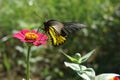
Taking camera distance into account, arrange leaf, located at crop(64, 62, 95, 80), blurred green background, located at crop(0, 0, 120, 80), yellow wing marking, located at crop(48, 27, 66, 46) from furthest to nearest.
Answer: blurred green background, located at crop(0, 0, 120, 80) < yellow wing marking, located at crop(48, 27, 66, 46) < leaf, located at crop(64, 62, 95, 80)

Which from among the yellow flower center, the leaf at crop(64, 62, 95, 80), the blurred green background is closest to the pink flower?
the yellow flower center

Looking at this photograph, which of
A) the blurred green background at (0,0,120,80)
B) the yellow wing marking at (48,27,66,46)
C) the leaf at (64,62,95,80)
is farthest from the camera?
the blurred green background at (0,0,120,80)

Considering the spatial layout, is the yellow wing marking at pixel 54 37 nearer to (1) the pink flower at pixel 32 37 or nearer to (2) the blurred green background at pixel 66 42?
(1) the pink flower at pixel 32 37

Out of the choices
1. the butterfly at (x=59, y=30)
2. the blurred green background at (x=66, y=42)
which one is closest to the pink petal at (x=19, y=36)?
the butterfly at (x=59, y=30)

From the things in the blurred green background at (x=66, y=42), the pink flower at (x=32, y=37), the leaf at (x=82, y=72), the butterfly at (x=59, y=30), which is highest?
the blurred green background at (x=66, y=42)

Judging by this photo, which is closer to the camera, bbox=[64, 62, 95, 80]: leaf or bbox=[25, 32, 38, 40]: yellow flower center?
bbox=[64, 62, 95, 80]: leaf

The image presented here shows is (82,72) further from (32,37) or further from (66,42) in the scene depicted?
(66,42)

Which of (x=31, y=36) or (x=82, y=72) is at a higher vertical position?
(x=31, y=36)

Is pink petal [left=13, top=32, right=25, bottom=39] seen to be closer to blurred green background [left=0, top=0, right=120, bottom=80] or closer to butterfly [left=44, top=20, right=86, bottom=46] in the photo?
butterfly [left=44, top=20, right=86, bottom=46]

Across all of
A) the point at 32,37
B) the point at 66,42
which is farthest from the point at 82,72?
the point at 66,42
